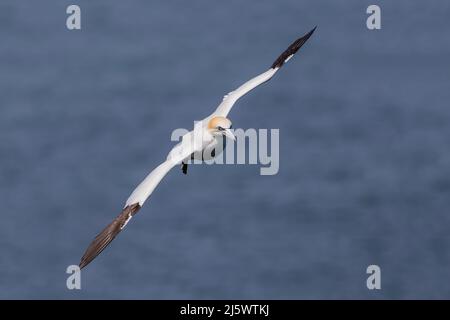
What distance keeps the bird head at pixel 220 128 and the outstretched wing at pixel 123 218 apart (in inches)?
59.5

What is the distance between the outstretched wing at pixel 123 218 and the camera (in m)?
32.1

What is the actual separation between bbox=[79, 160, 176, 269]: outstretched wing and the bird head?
4.96 feet

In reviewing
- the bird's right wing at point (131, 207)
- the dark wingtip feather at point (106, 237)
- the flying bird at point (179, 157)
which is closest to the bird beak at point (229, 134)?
the flying bird at point (179, 157)

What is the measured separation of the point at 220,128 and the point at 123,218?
321 centimetres

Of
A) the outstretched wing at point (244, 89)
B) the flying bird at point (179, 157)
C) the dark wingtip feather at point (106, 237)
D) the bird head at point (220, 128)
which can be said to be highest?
the outstretched wing at point (244, 89)

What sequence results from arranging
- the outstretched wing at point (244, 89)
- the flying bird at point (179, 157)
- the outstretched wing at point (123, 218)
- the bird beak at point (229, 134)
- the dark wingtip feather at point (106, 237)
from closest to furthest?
the dark wingtip feather at point (106, 237), the outstretched wing at point (123, 218), the flying bird at point (179, 157), the bird beak at point (229, 134), the outstretched wing at point (244, 89)

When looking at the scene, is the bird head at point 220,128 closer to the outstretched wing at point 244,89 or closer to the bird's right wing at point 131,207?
the bird's right wing at point 131,207

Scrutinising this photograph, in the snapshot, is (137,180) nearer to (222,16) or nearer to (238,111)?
(238,111)

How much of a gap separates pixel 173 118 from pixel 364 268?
7342mm

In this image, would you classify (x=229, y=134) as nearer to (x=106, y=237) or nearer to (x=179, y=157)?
(x=179, y=157)

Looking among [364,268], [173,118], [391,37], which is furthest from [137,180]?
[391,37]

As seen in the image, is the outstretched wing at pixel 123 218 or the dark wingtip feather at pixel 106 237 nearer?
the dark wingtip feather at pixel 106 237

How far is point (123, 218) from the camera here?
1283 inches

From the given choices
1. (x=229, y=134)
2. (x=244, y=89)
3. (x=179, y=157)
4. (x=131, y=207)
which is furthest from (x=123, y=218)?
(x=244, y=89)
